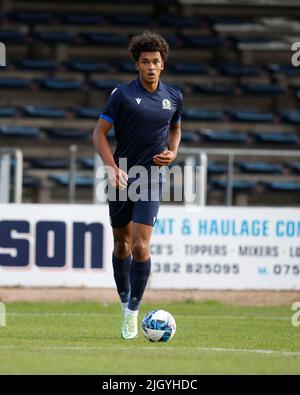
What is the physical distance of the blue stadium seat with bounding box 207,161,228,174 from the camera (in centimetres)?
2359

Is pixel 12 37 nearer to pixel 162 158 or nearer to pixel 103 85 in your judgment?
pixel 103 85

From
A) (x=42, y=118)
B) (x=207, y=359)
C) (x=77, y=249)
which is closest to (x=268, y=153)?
(x=77, y=249)

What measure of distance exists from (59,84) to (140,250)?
54.4 ft

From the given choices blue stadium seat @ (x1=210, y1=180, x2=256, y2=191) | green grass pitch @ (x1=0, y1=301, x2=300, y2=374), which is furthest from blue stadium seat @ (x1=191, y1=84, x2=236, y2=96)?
green grass pitch @ (x1=0, y1=301, x2=300, y2=374)

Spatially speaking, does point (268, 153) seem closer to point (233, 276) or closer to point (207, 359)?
point (233, 276)

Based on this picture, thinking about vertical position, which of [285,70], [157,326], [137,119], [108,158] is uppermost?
[285,70]

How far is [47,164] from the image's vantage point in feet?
78.6

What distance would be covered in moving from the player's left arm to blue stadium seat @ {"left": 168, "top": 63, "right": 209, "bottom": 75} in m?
16.8

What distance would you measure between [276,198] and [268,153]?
4899 millimetres

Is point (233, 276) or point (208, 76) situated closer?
point (233, 276)

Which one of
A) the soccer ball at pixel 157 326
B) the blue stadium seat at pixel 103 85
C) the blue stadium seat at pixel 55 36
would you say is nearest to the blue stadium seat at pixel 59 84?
the blue stadium seat at pixel 103 85

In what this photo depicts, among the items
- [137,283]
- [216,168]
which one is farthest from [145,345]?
[216,168]
